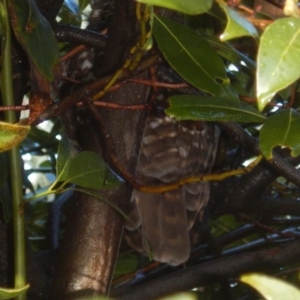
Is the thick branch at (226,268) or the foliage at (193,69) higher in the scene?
the foliage at (193,69)

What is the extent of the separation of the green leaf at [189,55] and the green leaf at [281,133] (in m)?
0.07

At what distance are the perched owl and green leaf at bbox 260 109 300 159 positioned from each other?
0.61 meters

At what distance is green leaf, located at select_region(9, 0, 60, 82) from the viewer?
0.67m

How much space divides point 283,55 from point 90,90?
0.30 m

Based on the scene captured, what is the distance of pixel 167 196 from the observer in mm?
1349

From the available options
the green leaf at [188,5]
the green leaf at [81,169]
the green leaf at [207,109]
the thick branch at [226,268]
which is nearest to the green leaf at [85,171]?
the green leaf at [81,169]

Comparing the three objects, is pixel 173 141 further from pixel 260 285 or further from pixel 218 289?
pixel 260 285

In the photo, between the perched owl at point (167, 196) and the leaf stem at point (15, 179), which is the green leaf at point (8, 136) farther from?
the perched owl at point (167, 196)

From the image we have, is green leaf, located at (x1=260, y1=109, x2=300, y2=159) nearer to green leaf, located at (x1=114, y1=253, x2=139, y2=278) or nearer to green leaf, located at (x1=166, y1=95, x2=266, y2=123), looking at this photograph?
green leaf, located at (x1=166, y1=95, x2=266, y2=123)

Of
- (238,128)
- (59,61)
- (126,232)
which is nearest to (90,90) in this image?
(59,61)

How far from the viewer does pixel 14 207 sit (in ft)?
2.19

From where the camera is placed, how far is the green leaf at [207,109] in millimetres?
619

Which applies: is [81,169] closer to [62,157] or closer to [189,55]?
[62,157]

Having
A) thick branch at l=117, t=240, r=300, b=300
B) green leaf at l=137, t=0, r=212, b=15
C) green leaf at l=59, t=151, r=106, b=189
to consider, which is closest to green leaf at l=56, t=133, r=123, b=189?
green leaf at l=59, t=151, r=106, b=189
